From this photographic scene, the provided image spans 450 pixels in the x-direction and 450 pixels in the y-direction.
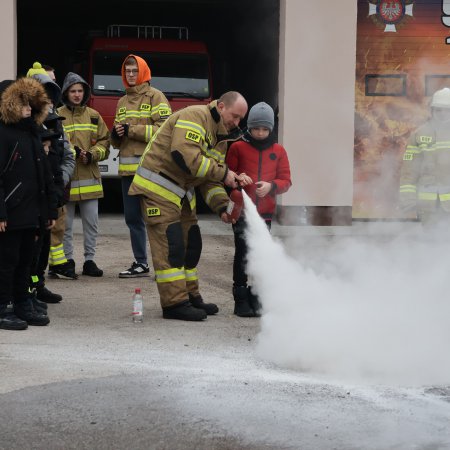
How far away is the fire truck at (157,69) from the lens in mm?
13688

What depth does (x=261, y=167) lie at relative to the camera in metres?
7.24

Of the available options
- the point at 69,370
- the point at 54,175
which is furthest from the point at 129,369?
the point at 54,175

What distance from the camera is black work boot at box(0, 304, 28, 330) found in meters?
6.41

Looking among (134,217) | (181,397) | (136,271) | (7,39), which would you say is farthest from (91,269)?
(7,39)

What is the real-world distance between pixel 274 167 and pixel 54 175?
65.4 inches

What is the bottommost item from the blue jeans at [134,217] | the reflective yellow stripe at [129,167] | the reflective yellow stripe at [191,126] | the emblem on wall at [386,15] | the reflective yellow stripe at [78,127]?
the blue jeans at [134,217]

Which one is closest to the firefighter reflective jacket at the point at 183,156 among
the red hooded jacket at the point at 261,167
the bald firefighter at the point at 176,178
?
the bald firefighter at the point at 176,178

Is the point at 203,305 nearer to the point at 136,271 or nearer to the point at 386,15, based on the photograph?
the point at 136,271

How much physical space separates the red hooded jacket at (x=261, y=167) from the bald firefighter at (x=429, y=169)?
1518mm

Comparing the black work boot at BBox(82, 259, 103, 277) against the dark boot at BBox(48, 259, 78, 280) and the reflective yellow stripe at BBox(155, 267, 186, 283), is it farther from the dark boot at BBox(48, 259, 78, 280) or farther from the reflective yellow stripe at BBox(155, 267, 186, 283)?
the reflective yellow stripe at BBox(155, 267, 186, 283)

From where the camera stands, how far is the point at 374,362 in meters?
5.37

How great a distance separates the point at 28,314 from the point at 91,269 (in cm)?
233

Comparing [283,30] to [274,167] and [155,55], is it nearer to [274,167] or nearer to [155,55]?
[155,55]

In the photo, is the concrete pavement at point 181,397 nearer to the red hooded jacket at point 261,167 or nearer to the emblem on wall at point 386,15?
the red hooded jacket at point 261,167
